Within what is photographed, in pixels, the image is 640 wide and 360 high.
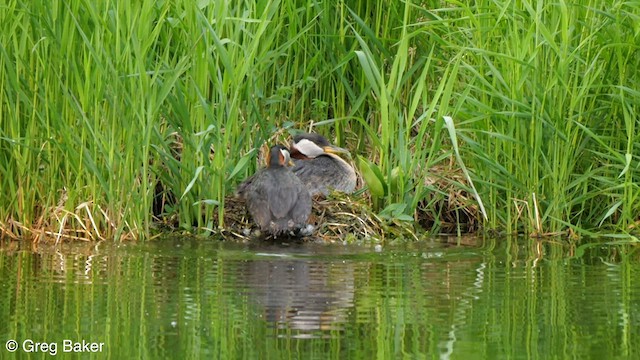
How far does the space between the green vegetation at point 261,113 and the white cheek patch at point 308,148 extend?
1.00 feet

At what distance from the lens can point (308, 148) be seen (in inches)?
414

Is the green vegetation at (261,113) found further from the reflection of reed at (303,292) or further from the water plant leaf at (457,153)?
the reflection of reed at (303,292)

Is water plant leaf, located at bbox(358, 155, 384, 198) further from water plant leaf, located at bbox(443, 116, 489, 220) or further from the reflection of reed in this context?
the reflection of reed

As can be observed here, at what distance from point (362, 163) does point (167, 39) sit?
5.11ft

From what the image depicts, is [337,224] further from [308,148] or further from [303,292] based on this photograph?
[303,292]

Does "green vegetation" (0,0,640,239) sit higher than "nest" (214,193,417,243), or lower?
higher

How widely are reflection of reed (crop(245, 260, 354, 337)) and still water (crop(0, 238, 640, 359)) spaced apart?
0.01 metres

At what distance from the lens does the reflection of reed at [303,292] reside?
257 inches

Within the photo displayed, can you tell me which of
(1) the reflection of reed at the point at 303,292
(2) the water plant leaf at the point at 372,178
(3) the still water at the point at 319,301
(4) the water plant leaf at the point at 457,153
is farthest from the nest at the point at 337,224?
(1) the reflection of reed at the point at 303,292

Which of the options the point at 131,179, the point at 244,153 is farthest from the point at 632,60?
the point at 131,179

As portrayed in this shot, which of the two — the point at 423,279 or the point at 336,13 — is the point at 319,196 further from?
the point at 423,279

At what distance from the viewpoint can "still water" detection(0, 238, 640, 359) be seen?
5.97 meters

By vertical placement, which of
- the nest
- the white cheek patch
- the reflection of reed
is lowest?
the nest

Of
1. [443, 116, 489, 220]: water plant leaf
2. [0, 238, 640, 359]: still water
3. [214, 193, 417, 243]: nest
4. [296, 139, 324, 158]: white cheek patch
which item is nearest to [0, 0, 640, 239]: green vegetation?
[443, 116, 489, 220]: water plant leaf
